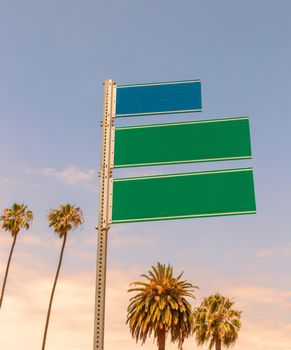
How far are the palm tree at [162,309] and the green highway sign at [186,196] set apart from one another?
51.0 m

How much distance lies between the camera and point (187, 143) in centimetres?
795

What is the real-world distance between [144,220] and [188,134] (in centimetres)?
162

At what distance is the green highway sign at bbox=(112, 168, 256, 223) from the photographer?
7.31m

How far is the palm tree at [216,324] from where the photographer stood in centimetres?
8138

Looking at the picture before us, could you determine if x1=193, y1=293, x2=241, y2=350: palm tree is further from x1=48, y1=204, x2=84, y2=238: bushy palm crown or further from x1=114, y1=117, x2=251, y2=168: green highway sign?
x1=114, y1=117, x2=251, y2=168: green highway sign

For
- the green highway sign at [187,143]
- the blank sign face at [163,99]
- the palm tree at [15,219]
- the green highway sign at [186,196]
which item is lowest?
the green highway sign at [186,196]

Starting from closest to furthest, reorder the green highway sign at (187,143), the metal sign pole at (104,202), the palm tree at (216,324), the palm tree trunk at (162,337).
A: the metal sign pole at (104,202) → the green highway sign at (187,143) → the palm tree trunk at (162,337) → the palm tree at (216,324)

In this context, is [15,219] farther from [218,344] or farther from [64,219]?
[218,344]

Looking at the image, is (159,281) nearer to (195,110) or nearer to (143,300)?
(143,300)

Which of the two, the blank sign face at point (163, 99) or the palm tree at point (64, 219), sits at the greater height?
the palm tree at point (64, 219)

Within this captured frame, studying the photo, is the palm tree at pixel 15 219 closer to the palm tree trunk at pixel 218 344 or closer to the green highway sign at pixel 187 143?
the palm tree trunk at pixel 218 344

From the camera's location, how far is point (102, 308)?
297 inches

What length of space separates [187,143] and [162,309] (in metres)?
52.0

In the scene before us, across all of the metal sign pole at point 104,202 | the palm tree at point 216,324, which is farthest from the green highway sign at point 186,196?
the palm tree at point 216,324
